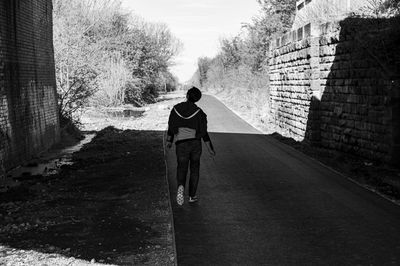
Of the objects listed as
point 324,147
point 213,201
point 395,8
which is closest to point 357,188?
point 213,201

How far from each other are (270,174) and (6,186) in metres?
5.52

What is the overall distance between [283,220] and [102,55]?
1321 inches

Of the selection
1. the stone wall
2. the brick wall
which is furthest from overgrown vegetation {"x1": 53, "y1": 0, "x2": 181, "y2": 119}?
the stone wall

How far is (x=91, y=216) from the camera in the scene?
7.61 meters

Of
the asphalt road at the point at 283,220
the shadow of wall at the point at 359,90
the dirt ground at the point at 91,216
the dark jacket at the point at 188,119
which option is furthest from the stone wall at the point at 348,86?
the dark jacket at the point at 188,119

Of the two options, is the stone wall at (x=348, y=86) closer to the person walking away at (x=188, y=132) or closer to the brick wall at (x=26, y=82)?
the person walking away at (x=188, y=132)

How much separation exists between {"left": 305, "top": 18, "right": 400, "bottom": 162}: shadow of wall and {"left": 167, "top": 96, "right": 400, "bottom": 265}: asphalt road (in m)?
1.80

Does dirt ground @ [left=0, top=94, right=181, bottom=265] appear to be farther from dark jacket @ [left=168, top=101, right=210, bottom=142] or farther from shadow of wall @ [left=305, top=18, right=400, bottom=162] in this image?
shadow of wall @ [left=305, top=18, right=400, bottom=162]

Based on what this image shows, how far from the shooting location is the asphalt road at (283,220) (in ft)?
18.2

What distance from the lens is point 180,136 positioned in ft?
26.1

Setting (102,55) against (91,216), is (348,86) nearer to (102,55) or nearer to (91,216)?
(91,216)

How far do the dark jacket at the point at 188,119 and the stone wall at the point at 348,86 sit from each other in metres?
5.33

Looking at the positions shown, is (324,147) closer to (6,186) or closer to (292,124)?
(292,124)

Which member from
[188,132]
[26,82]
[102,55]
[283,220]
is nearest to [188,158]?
[188,132]
